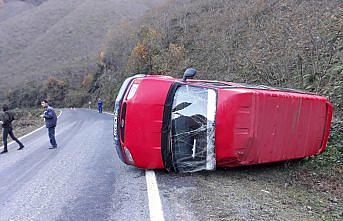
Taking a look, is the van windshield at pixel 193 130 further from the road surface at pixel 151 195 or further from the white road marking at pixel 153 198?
the white road marking at pixel 153 198

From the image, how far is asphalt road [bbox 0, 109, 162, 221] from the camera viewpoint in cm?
487

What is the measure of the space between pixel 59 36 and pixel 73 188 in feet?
285

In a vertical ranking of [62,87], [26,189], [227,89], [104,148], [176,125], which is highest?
[227,89]

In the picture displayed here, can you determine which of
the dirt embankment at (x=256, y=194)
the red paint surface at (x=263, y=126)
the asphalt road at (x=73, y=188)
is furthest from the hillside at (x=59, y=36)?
the dirt embankment at (x=256, y=194)

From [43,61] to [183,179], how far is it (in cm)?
8090

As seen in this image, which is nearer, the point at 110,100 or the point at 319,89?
the point at 319,89

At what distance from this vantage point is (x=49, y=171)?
7586mm

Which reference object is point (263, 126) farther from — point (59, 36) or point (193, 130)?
point (59, 36)

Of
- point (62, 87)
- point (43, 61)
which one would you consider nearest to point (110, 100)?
point (62, 87)

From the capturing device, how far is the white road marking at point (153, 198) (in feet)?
15.1

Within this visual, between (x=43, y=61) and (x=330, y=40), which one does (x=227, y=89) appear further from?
(x=43, y=61)

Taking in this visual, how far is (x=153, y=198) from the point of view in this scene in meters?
5.28

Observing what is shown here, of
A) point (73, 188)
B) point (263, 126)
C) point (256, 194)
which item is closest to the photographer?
point (256, 194)

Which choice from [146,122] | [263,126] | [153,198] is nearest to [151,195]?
[153,198]
